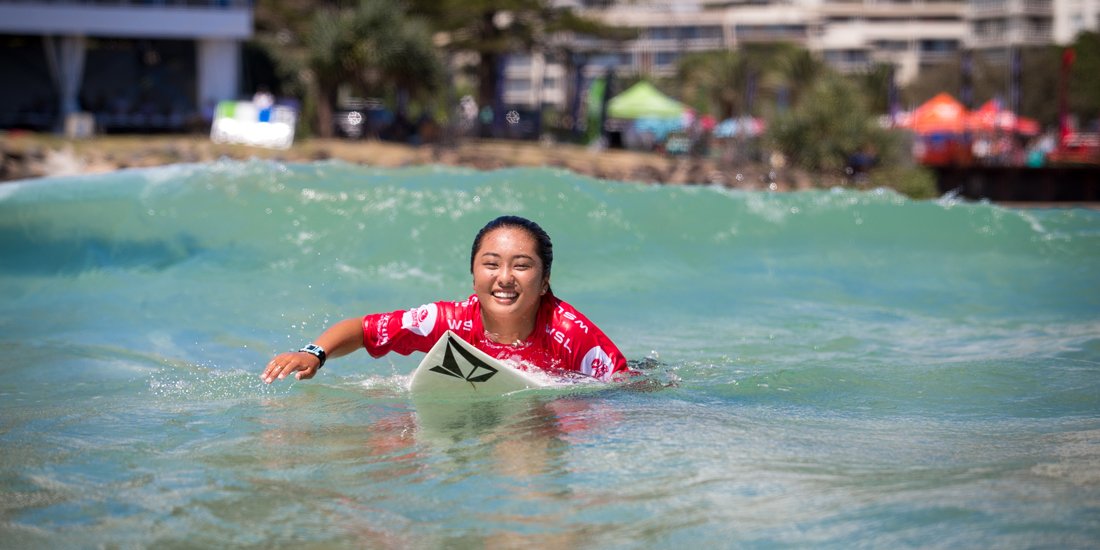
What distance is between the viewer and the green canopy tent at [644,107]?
37.1m

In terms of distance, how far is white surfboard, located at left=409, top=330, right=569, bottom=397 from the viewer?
543 cm

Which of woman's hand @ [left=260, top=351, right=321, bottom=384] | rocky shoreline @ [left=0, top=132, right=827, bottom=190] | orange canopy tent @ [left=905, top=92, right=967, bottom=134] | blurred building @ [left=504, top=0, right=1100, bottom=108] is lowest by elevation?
woman's hand @ [left=260, top=351, right=321, bottom=384]

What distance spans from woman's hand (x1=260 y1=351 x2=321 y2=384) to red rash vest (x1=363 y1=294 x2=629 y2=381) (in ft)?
1.66

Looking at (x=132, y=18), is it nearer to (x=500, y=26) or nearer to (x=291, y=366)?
(x=500, y=26)

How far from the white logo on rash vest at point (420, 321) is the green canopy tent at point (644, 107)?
103 ft

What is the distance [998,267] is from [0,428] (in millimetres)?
9406

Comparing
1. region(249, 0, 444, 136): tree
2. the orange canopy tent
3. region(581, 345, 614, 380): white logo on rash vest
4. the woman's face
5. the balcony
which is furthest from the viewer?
the orange canopy tent

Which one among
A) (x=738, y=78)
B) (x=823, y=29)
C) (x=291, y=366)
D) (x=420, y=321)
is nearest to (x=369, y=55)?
(x=420, y=321)

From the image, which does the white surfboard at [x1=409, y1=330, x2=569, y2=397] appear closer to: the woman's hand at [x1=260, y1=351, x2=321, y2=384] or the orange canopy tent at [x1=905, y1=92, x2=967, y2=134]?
the woman's hand at [x1=260, y1=351, x2=321, y2=384]

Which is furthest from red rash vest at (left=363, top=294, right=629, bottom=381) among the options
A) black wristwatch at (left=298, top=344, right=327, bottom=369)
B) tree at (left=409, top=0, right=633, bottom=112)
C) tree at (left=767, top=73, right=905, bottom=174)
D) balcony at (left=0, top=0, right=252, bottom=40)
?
tree at (left=409, top=0, right=633, bottom=112)

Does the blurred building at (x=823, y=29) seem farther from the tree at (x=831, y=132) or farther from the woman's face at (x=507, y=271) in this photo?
the woman's face at (x=507, y=271)

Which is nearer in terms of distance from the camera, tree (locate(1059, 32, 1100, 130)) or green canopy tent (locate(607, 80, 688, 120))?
green canopy tent (locate(607, 80, 688, 120))

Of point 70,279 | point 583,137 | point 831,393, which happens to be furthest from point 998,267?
point 583,137

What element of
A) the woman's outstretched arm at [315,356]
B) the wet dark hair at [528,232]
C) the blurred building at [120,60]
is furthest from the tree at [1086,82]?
the woman's outstretched arm at [315,356]
